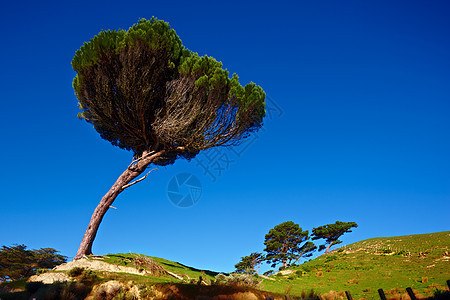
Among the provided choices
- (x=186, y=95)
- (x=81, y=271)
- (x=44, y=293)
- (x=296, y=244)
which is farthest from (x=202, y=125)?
(x=296, y=244)

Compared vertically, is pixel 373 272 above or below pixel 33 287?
below

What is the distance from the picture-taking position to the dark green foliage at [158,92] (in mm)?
16406

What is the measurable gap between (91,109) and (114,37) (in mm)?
5380

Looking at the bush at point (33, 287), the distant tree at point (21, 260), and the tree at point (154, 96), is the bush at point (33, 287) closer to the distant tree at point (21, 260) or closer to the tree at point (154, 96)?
the tree at point (154, 96)

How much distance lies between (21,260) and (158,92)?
21723 mm

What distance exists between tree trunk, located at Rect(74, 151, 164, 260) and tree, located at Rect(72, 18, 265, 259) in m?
0.06

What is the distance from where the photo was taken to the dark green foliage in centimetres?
1641

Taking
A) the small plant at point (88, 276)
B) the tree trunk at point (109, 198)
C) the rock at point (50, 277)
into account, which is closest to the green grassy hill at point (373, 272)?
the small plant at point (88, 276)

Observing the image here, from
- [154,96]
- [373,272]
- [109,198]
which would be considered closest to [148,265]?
[109,198]

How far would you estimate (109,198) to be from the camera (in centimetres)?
1568

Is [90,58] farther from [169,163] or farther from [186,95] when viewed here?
[169,163]

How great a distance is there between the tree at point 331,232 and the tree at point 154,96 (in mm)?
32000

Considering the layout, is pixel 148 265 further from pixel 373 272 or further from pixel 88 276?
pixel 373 272

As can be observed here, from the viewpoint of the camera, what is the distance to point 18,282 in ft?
33.7
